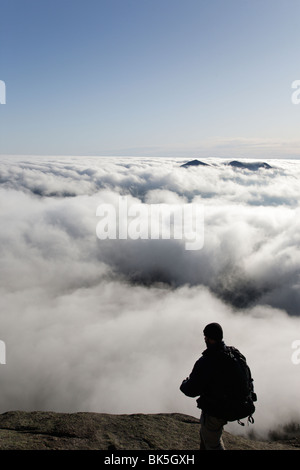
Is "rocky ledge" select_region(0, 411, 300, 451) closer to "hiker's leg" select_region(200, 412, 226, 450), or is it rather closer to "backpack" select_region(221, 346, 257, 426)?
"hiker's leg" select_region(200, 412, 226, 450)

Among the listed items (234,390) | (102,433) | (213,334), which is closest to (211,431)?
(234,390)

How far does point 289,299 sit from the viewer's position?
15800 centimetres

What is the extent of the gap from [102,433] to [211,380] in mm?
5765

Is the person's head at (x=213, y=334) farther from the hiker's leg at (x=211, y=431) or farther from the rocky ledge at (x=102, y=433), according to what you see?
the rocky ledge at (x=102, y=433)

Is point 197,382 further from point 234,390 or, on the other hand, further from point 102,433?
A: point 102,433

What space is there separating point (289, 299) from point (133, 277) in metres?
101

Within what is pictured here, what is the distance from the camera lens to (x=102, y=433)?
866cm

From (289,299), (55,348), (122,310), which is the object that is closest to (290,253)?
(289,299)

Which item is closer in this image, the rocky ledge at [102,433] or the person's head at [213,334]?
the person's head at [213,334]

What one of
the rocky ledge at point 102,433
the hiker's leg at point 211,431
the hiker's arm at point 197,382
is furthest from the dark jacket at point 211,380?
the rocky ledge at point 102,433

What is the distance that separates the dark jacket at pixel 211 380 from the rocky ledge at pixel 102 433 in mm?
4254

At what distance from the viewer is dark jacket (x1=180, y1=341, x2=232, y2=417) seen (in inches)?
199

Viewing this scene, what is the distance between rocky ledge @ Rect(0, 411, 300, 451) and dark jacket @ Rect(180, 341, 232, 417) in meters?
4.25

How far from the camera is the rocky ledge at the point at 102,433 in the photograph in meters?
7.95
